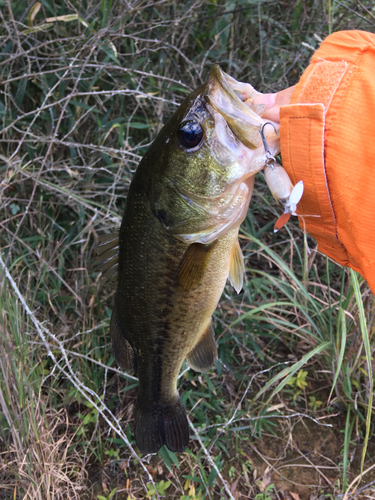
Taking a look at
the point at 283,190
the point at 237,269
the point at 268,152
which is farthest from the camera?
the point at 237,269

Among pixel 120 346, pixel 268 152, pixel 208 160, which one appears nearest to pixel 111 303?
pixel 120 346

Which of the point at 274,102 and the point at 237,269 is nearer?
the point at 274,102

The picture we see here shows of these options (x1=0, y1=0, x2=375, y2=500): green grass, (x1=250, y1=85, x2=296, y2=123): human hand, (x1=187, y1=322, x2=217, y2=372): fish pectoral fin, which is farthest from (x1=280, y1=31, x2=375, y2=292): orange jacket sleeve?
(x1=0, y1=0, x2=375, y2=500): green grass

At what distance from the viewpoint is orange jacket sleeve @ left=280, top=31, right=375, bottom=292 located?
1.13m

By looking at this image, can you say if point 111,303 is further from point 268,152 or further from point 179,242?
point 268,152

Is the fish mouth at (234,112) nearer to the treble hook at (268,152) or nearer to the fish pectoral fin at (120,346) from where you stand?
the treble hook at (268,152)

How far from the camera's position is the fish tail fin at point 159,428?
5.83ft

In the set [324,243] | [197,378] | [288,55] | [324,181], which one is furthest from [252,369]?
[288,55]

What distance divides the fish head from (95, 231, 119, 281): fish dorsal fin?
0.32 meters

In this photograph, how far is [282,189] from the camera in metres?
1.13

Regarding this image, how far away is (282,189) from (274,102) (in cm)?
47

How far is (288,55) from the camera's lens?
9.49ft

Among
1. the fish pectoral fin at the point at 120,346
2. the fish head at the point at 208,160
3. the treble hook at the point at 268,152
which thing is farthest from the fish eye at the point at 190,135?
the fish pectoral fin at the point at 120,346

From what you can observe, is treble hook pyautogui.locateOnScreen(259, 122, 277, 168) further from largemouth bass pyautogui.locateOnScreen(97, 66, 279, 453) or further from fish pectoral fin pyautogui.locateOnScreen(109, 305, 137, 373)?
fish pectoral fin pyautogui.locateOnScreen(109, 305, 137, 373)
